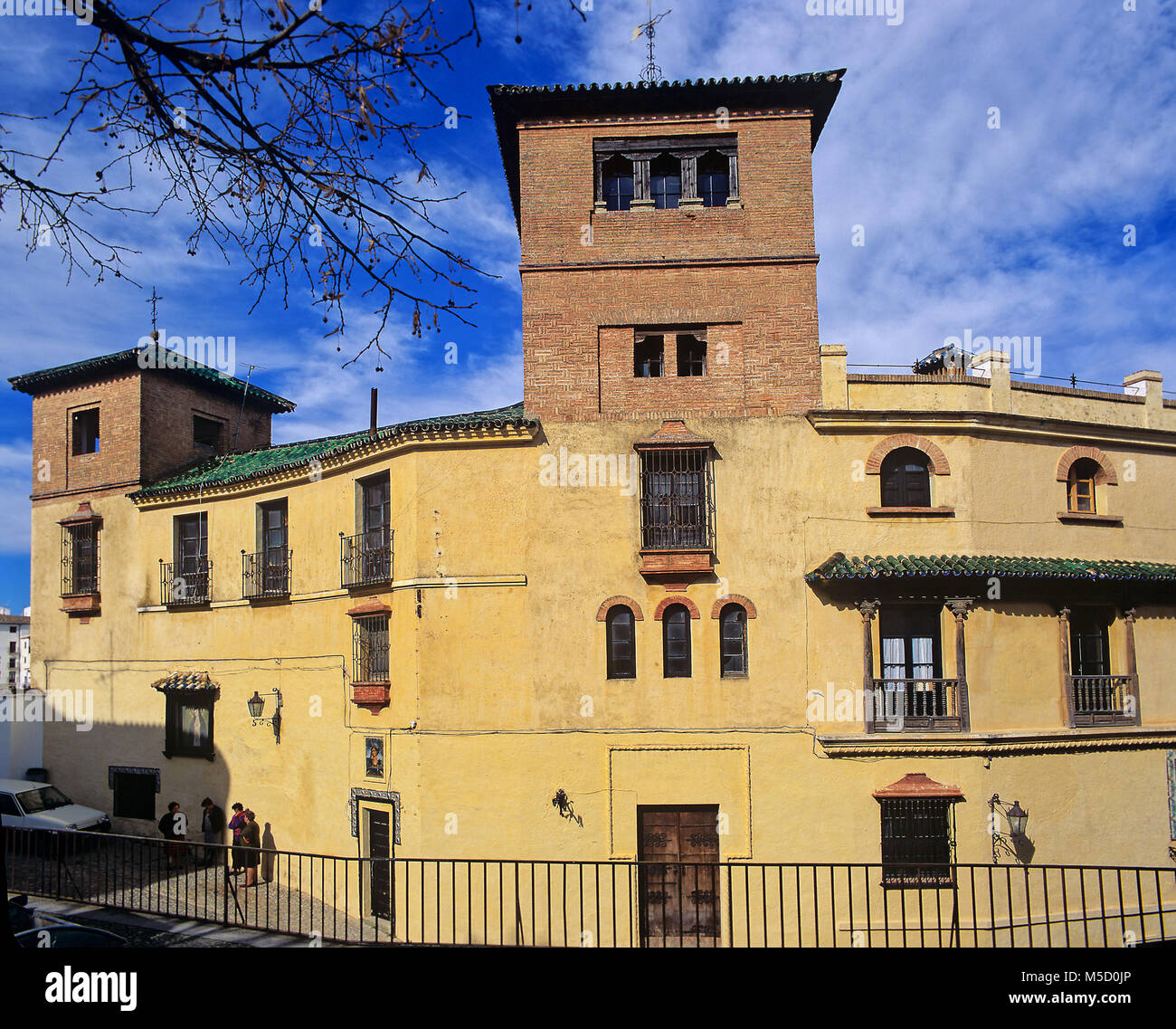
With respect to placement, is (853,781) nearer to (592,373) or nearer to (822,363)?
(822,363)

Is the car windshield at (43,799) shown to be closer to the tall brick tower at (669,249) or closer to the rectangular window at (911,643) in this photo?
the tall brick tower at (669,249)

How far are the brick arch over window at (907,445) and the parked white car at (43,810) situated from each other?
19.9 metres

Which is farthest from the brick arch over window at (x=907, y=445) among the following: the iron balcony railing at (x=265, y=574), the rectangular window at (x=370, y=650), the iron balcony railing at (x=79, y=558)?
the iron balcony railing at (x=79, y=558)

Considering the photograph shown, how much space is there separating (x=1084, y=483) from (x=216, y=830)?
21.1 metres

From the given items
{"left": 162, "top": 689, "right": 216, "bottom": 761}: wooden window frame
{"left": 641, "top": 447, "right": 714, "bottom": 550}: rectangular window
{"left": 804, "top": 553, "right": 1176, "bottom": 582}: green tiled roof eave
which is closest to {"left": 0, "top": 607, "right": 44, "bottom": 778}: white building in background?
{"left": 162, "top": 689, "right": 216, "bottom": 761}: wooden window frame

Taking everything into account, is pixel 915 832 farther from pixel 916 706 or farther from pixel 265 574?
pixel 265 574

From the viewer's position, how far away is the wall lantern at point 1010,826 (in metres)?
15.2

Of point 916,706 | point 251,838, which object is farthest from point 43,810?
point 916,706

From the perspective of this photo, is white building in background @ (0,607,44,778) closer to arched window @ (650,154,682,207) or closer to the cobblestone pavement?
the cobblestone pavement

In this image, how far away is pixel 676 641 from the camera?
1611 centimetres

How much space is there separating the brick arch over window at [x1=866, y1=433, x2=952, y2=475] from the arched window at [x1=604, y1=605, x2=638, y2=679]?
5.48 metres

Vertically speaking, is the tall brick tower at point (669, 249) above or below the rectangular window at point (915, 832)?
above
